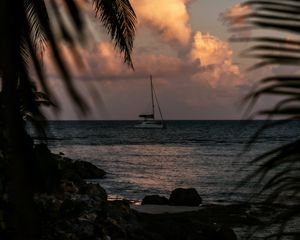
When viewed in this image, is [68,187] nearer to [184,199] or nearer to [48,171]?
[48,171]

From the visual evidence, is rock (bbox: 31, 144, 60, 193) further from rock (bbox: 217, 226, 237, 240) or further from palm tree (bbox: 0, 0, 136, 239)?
palm tree (bbox: 0, 0, 136, 239)

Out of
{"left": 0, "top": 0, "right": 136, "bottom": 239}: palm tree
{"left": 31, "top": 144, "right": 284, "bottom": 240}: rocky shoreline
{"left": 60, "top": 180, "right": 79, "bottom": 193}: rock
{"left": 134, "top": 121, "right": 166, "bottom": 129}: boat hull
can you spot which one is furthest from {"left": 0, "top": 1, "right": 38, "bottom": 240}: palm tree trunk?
{"left": 134, "top": 121, "right": 166, "bottom": 129}: boat hull

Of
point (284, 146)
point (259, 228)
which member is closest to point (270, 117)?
point (284, 146)

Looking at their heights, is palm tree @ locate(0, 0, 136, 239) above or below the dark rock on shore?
above

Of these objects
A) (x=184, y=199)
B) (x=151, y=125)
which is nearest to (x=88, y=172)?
(x=184, y=199)

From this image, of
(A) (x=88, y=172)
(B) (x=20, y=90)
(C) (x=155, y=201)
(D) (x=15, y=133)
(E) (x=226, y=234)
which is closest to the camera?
(D) (x=15, y=133)

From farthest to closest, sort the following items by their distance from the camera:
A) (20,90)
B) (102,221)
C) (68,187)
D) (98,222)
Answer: (68,187) → (102,221) → (98,222) → (20,90)

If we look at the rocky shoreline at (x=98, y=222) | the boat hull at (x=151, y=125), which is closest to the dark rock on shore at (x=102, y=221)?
the rocky shoreline at (x=98, y=222)

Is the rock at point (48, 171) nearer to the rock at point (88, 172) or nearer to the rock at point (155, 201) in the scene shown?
the rock at point (155, 201)

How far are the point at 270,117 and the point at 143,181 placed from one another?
116ft

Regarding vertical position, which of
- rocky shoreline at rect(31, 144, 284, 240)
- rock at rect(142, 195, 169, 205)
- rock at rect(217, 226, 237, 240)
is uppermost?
rock at rect(142, 195, 169, 205)

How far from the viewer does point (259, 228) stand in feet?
5.56

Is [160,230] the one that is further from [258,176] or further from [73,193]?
[258,176]

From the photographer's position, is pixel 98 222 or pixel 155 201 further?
pixel 155 201
